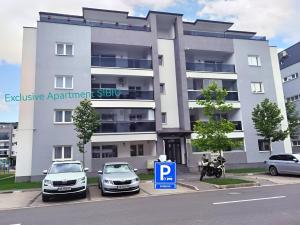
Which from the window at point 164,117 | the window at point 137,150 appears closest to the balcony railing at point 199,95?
the window at point 164,117

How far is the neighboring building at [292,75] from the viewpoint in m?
35.7

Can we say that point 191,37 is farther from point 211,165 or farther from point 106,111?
point 211,165

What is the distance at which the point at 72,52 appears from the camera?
79.5ft

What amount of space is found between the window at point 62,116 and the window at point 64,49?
5037 millimetres

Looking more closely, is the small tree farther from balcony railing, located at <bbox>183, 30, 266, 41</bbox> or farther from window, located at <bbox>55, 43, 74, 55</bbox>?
window, located at <bbox>55, 43, 74, 55</bbox>

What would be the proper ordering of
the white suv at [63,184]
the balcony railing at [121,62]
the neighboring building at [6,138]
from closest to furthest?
the white suv at [63,184] < the balcony railing at [121,62] < the neighboring building at [6,138]

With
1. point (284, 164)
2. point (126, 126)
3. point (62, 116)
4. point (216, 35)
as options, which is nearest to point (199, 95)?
point (216, 35)

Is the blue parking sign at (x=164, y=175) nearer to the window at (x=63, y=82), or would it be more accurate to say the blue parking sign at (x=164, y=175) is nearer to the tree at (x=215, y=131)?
the tree at (x=215, y=131)

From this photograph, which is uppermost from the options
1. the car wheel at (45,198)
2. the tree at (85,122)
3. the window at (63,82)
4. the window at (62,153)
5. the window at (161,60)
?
the window at (161,60)

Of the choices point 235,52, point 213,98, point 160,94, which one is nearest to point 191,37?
point 235,52

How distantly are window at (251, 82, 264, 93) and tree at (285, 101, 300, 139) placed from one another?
7408 mm

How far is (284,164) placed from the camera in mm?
19438

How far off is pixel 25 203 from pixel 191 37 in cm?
2117

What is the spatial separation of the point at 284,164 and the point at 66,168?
1437 centimetres
